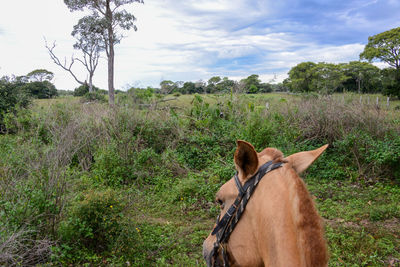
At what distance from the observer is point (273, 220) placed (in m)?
1.18

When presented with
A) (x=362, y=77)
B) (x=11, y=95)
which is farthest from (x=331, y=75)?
(x=11, y=95)

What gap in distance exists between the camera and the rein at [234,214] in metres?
1.36

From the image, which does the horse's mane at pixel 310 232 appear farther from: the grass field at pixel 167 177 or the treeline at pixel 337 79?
the treeline at pixel 337 79

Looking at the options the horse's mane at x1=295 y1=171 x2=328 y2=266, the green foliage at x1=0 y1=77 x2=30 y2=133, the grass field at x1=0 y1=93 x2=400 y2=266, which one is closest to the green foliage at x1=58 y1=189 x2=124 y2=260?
the grass field at x1=0 y1=93 x2=400 y2=266

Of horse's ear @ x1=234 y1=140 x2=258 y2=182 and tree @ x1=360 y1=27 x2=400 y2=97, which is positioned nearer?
horse's ear @ x1=234 y1=140 x2=258 y2=182

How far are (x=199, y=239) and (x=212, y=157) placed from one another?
12.6 ft

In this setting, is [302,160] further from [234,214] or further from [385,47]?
[385,47]

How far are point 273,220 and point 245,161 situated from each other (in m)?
0.35

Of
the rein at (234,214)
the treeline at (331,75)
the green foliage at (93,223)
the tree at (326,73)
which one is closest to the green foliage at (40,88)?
the green foliage at (93,223)

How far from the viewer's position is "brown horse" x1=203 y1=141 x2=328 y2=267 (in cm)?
108

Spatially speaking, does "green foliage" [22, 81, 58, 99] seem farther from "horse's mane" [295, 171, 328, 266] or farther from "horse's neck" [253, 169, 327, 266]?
"horse's mane" [295, 171, 328, 266]

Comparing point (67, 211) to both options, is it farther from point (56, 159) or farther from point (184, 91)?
point (184, 91)

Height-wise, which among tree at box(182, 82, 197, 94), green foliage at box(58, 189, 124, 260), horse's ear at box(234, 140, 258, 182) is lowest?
green foliage at box(58, 189, 124, 260)

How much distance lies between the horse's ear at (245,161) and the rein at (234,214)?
3 cm
